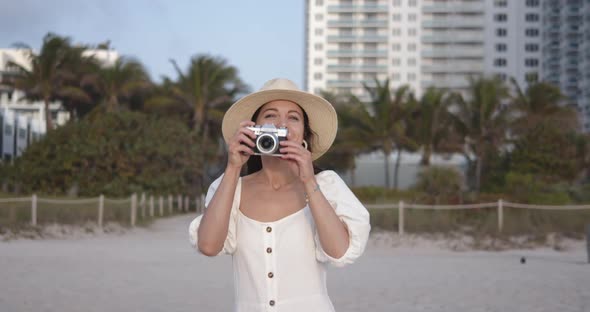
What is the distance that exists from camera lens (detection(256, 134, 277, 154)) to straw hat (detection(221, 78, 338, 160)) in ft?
1.11

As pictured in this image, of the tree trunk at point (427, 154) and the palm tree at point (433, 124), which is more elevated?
the palm tree at point (433, 124)

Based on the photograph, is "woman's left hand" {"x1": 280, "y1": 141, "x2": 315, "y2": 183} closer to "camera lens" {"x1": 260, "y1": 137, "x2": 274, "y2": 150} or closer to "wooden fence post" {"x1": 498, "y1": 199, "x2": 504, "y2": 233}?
"camera lens" {"x1": 260, "y1": 137, "x2": 274, "y2": 150}

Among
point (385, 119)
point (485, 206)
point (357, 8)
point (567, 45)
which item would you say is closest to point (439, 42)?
point (357, 8)

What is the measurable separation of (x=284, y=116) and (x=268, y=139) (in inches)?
14.2

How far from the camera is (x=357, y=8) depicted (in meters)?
88.1

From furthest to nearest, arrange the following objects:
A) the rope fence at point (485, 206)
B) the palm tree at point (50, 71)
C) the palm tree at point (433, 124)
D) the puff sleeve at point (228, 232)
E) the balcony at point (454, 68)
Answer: the balcony at point (454, 68) < the palm tree at point (433, 124) < the palm tree at point (50, 71) < the rope fence at point (485, 206) < the puff sleeve at point (228, 232)

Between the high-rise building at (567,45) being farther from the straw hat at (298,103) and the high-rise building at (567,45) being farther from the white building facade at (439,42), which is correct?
the straw hat at (298,103)

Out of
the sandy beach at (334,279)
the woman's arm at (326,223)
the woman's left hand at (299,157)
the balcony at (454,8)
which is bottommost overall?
the sandy beach at (334,279)

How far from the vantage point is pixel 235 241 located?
2.56 meters

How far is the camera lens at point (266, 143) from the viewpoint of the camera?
7.67 feet

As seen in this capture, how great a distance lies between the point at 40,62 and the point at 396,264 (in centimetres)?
2628

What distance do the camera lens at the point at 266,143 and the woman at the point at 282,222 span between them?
41mm

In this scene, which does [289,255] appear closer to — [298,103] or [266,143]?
[266,143]

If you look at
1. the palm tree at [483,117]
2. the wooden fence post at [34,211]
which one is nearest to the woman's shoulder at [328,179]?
the wooden fence post at [34,211]
